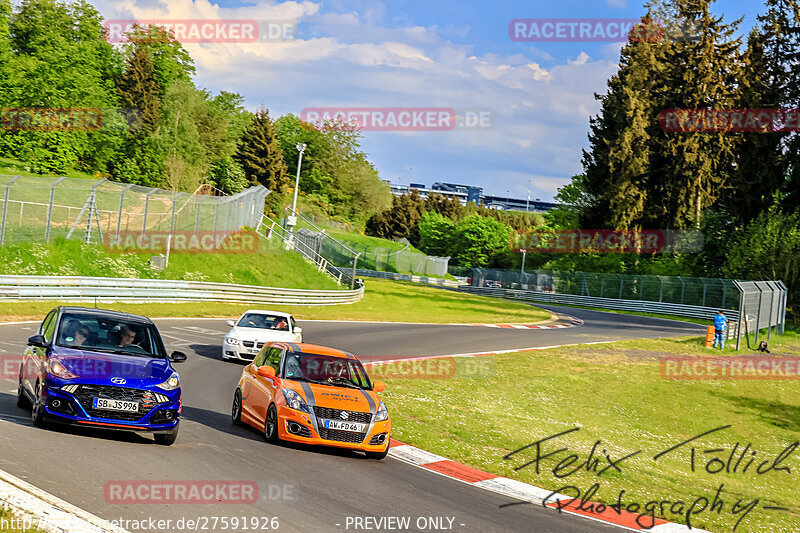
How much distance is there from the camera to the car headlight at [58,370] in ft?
31.0

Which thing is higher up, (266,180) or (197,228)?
(266,180)

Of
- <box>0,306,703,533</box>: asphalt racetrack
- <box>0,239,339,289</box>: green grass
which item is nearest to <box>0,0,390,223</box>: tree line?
<box>0,239,339,289</box>: green grass

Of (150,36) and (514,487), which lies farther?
(150,36)

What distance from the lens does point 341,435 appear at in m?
11.0

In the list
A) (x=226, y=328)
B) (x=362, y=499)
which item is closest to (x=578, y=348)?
(x=226, y=328)

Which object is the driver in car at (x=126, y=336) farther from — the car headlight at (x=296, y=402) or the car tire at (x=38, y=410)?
the car headlight at (x=296, y=402)

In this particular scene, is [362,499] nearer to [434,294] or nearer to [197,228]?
[197,228]

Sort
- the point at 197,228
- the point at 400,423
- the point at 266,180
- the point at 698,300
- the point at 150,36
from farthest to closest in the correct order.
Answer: the point at 266,180 < the point at 150,36 < the point at 698,300 < the point at 197,228 < the point at 400,423

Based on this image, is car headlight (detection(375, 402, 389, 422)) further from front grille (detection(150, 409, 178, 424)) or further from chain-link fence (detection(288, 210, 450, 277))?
chain-link fence (detection(288, 210, 450, 277))

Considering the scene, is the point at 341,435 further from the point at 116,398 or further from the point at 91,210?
the point at 91,210

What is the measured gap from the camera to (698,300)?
57219mm

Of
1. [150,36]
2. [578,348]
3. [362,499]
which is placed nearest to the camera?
[362,499]

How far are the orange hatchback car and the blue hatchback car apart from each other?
157 centimetres

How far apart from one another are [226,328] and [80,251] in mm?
10534
